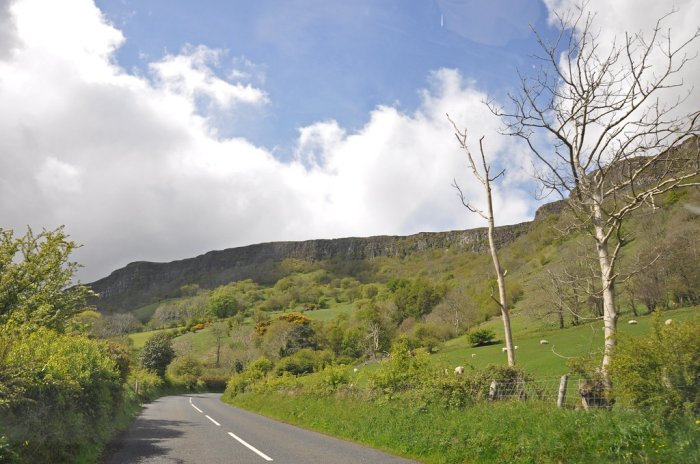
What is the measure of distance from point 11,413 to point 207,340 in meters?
127

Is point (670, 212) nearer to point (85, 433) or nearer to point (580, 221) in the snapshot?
point (580, 221)

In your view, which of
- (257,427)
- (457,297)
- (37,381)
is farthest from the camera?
(457,297)

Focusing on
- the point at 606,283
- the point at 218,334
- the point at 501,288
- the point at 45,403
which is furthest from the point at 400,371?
the point at 218,334

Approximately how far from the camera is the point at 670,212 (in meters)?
66.4

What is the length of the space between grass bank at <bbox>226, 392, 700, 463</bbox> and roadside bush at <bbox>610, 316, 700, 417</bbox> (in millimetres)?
316

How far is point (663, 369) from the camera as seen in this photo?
7.71m

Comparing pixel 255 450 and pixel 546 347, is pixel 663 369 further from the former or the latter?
pixel 546 347

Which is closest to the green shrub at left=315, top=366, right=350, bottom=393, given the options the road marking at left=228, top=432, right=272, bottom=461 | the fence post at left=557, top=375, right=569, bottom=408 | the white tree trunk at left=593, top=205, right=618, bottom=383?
the road marking at left=228, top=432, right=272, bottom=461

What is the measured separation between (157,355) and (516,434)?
256 ft

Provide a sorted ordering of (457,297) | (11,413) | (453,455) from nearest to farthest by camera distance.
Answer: (11,413)
(453,455)
(457,297)

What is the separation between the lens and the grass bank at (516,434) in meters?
7.38

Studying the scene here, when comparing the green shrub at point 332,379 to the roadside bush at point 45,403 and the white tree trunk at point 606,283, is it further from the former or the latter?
the white tree trunk at point 606,283

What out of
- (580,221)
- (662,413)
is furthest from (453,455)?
(580,221)

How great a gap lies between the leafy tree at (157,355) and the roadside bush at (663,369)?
→ 78.3 m
